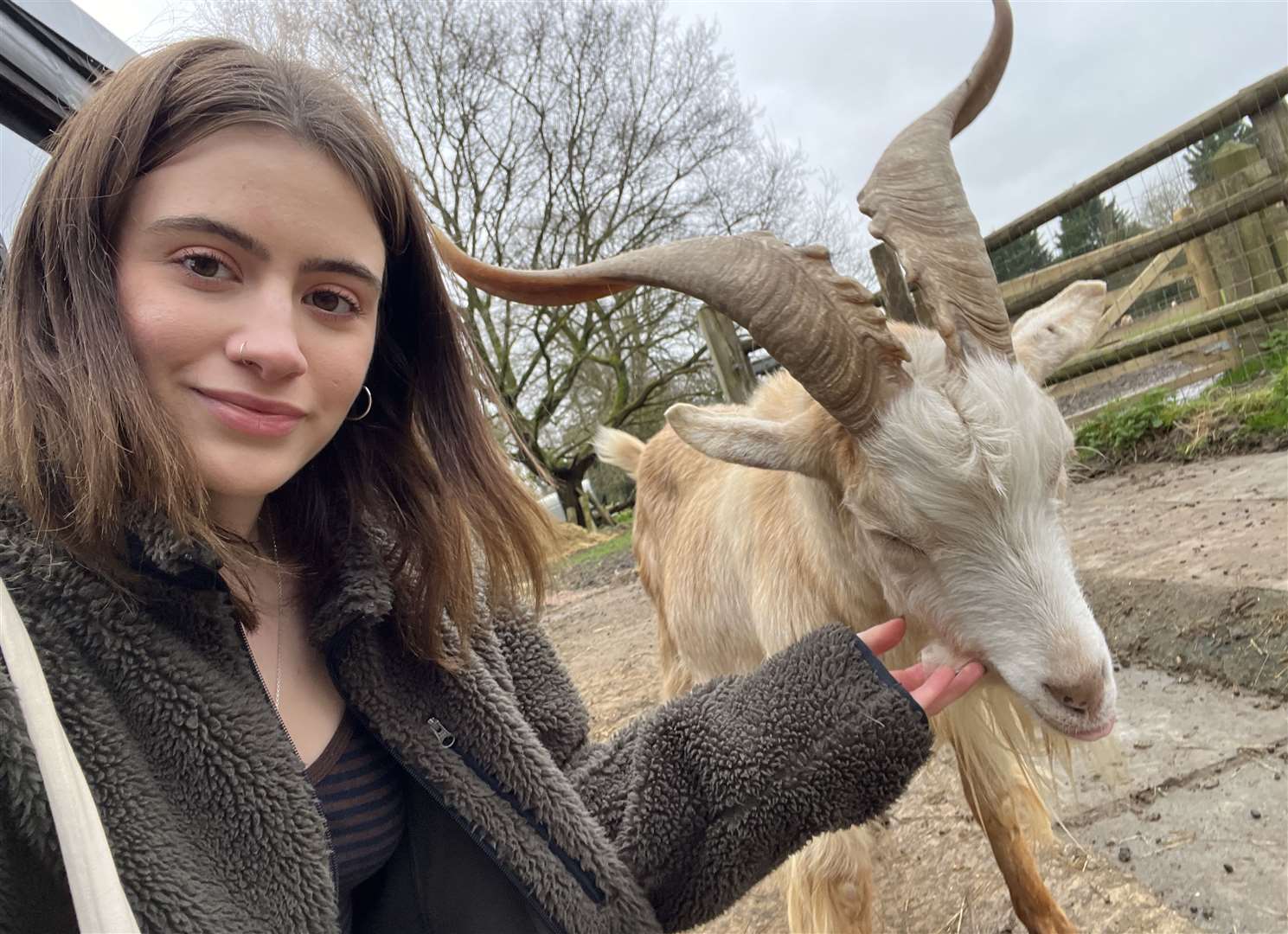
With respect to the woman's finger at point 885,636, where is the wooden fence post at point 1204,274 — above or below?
above

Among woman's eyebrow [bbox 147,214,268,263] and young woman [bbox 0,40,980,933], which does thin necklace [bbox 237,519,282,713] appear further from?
woman's eyebrow [bbox 147,214,268,263]

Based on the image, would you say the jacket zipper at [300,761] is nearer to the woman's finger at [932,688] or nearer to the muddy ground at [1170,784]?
the woman's finger at [932,688]

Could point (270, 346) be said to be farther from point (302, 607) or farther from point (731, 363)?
point (731, 363)

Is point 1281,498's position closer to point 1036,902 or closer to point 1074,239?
point 1036,902

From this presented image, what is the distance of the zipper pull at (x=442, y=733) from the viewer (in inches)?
48.5

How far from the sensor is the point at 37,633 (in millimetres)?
886

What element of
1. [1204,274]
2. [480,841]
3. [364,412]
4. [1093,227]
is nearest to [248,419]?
[364,412]

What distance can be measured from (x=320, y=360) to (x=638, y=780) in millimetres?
821

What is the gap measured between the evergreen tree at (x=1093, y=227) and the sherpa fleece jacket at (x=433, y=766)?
4623 mm

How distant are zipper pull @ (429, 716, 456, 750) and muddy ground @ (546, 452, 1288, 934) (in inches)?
54.4

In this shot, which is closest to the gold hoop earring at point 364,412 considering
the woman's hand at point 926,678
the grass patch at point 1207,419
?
the woman's hand at point 926,678

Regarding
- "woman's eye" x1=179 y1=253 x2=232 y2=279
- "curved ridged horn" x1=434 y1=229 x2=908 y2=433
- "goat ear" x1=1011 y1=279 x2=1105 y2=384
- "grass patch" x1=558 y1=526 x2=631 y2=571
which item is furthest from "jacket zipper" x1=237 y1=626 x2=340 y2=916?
"grass patch" x1=558 y1=526 x2=631 y2=571

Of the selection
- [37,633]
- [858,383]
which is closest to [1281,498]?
[858,383]

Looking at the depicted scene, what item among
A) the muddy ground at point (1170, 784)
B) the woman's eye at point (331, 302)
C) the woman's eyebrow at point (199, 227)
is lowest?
the muddy ground at point (1170, 784)
